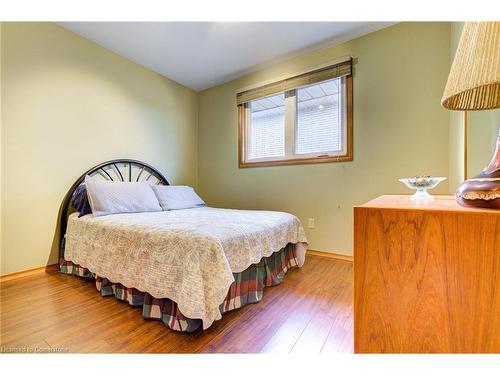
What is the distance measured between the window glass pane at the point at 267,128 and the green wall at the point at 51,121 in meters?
1.45

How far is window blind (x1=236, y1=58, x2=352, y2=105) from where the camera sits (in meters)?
2.33

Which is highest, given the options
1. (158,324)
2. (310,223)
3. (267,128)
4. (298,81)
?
(298,81)

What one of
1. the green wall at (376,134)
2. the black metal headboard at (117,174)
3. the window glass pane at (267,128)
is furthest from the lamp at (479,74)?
the black metal headboard at (117,174)

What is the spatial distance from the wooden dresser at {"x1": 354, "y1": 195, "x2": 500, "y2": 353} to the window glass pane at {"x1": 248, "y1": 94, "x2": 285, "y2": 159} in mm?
2256

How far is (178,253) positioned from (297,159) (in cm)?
187

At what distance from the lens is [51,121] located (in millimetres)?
2082

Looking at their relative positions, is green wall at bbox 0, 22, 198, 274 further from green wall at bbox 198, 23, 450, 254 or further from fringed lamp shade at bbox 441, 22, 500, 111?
fringed lamp shade at bbox 441, 22, 500, 111

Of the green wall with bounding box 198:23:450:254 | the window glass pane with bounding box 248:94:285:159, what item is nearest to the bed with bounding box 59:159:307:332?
the green wall with bounding box 198:23:450:254

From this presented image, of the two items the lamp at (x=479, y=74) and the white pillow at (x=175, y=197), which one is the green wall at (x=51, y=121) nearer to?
the white pillow at (x=175, y=197)

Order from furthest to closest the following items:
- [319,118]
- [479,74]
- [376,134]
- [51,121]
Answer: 1. [319,118]
2. [376,134]
3. [51,121]
4. [479,74]

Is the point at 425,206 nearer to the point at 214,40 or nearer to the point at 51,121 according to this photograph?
the point at 214,40

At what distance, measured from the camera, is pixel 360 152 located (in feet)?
7.52

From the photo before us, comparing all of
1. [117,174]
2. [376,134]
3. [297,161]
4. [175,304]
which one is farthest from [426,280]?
[117,174]
